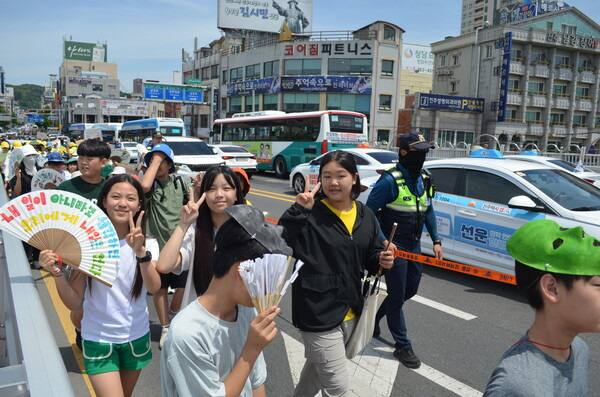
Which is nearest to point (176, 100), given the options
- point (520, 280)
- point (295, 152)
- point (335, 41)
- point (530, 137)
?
point (335, 41)

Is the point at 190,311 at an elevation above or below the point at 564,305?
below

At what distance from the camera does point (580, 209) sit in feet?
17.0

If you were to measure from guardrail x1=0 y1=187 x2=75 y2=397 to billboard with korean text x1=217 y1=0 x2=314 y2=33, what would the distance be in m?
54.4

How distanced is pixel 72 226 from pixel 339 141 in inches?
744

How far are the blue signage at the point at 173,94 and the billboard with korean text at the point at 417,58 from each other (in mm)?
37323

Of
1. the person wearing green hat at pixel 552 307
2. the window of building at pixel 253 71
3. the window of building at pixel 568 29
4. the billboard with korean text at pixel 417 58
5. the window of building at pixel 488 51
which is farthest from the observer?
the billboard with korean text at pixel 417 58

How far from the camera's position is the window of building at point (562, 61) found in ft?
150

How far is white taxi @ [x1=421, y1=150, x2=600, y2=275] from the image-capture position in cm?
522

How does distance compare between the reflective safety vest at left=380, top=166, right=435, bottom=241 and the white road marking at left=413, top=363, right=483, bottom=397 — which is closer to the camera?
the white road marking at left=413, top=363, right=483, bottom=397

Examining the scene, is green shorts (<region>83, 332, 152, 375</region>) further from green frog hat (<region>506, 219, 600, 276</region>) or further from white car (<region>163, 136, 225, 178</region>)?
white car (<region>163, 136, 225, 178</region>)

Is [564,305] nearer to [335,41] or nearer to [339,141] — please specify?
[339,141]

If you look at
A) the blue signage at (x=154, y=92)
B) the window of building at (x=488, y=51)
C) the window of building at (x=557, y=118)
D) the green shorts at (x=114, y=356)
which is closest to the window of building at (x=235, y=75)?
the blue signage at (x=154, y=92)

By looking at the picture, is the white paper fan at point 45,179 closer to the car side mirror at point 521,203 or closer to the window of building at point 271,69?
the car side mirror at point 521,203

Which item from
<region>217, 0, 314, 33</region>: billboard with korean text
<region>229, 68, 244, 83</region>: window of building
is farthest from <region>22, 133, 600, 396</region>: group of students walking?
<region>217, 0, 314, 33</region>: billboard with korean text
